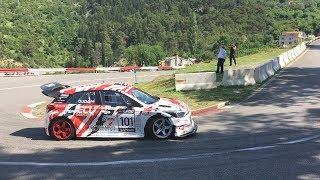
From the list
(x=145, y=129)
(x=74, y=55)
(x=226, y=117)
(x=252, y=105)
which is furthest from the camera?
(x=74, y=55)

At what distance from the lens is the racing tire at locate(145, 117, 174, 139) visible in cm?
1247

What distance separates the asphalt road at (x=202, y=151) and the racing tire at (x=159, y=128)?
255mm

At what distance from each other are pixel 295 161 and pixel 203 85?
11.5m

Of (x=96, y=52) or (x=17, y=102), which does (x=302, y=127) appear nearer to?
(x=17, y=102)

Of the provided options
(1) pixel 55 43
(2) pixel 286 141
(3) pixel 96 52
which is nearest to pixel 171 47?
(3) pixel 96 52

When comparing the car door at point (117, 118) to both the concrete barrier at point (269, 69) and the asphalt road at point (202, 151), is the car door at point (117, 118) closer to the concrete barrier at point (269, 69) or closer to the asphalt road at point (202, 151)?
the asphalt road at point (202, 151)

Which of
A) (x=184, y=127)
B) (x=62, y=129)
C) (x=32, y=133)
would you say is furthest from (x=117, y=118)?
(x=32, y=133)

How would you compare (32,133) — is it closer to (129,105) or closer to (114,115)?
(114,115)

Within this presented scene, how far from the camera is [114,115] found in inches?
504

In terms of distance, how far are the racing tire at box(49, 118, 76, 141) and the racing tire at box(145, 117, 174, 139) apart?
224 cm

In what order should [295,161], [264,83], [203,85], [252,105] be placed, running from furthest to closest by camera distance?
[264,83] < [203,85] < [252,105] < [295,161]

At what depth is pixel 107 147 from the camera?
12.1m

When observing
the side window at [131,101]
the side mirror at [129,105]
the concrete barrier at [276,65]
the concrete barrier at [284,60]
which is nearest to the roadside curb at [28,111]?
the side window at [131,101]

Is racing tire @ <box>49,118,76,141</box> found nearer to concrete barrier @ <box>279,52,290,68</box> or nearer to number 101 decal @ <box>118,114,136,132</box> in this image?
number 101 decal @ <box>118,114,136,132</box>
